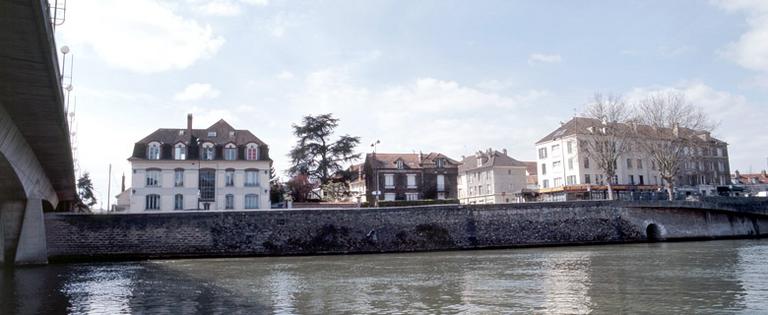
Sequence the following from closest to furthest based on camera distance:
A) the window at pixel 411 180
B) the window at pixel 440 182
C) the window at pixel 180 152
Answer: the window at pixel 180 152 < the window at pixel 411 180 < the window at pixel 440 182

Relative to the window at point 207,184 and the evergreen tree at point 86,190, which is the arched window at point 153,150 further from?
the evergreen tree at point 86,190

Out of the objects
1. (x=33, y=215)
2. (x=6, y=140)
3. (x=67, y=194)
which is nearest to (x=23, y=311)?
(x=6, y=140)

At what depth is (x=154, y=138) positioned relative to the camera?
56438mm

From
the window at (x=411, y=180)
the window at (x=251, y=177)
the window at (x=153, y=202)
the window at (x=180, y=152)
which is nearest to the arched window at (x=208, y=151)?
the window at (x=180, y=152)

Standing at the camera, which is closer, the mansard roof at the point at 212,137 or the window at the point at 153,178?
the window at the point at 153,178

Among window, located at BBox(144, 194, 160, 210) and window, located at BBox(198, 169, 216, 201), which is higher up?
window, located at BBox(198, 169, 216, 201)

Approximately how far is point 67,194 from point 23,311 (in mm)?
27394

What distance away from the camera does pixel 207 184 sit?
56.5 m

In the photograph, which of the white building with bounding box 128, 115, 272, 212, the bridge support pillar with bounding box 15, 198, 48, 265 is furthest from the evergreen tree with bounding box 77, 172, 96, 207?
the bridge support pillar with bounding box 15, 198, 48, 265

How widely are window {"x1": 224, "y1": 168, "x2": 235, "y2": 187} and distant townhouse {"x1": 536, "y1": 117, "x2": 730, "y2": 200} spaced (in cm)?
3633

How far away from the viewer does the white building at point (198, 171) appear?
55.1 m

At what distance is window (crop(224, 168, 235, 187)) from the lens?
57.0 meters

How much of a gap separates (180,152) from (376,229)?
80.5ft

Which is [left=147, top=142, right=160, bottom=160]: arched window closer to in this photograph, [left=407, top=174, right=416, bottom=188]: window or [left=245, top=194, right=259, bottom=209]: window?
[left=245, top=194, right=259, bottom=209]: window
